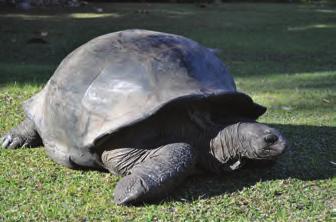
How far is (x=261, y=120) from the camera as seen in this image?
4824mm

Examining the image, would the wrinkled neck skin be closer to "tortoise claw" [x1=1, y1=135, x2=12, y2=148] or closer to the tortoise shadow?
the tortoise shadow

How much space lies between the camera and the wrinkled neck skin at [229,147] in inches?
127

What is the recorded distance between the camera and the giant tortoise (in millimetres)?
3123

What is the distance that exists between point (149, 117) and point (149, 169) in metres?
0.26

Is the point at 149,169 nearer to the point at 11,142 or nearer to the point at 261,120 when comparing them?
the point at 11,142

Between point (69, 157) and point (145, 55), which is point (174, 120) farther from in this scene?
point (69, 157)

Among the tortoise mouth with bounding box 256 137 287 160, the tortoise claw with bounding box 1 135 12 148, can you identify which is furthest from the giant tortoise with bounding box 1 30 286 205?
the tortoise claw with bounding box 1 135 12 148

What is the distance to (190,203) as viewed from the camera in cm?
302

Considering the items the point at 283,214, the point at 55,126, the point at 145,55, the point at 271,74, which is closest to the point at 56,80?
the point at 55,126

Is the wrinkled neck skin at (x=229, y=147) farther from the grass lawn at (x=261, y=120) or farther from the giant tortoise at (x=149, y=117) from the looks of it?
the grass lawn at (x=261, y=120)

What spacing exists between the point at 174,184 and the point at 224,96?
0.56 meters

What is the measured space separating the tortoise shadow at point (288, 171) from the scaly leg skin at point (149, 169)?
119 millimetres

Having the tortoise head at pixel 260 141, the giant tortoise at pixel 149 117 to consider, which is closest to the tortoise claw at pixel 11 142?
the giant tortoise at pixel 149 117

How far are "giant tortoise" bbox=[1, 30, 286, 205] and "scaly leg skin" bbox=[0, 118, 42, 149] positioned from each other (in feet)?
1.15
